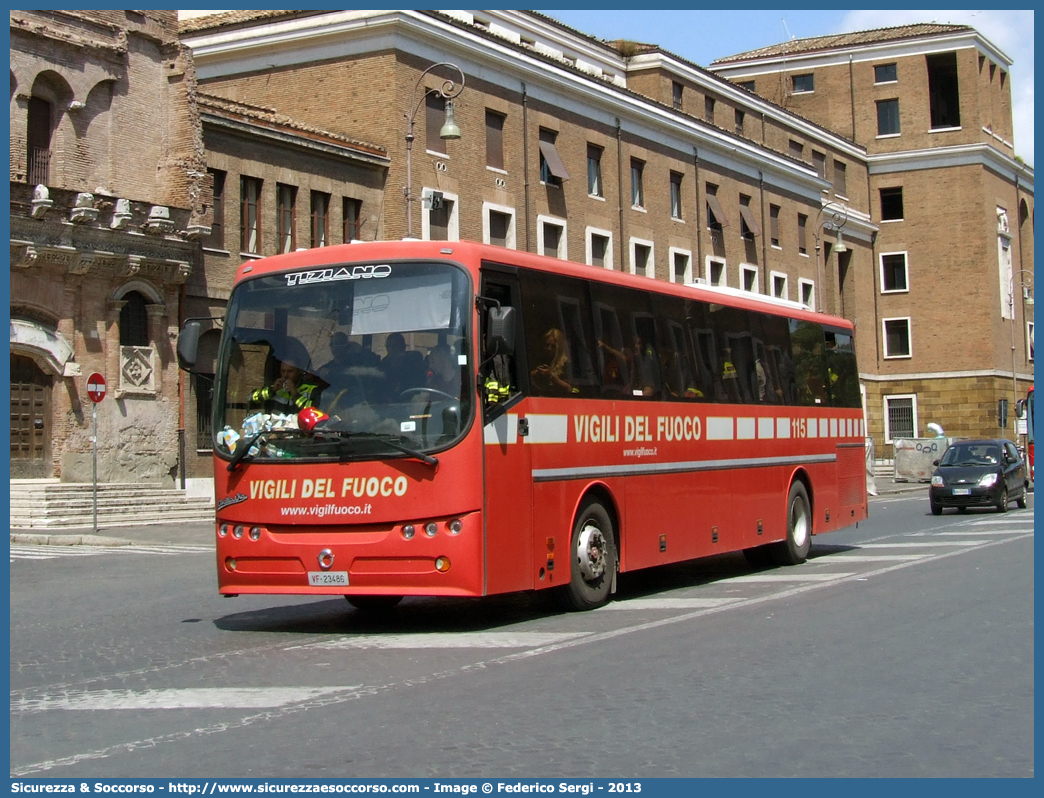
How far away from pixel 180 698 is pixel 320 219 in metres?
28.5

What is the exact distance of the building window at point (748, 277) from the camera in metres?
55.0

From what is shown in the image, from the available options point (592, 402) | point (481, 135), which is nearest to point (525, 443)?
point (592, 402)

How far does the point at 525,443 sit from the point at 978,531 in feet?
48.7

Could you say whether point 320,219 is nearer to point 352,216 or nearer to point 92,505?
point 352,216

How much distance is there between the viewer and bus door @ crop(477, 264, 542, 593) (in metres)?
11.3

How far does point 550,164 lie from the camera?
43.7 m

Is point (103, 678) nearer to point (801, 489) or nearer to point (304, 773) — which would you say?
point (304, 773)

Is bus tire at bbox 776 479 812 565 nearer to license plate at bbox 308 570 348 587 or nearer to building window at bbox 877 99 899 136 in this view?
license plate at bbox 308 570 348 587

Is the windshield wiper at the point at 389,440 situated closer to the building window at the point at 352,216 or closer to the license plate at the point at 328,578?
the license plate at the point at 328,578

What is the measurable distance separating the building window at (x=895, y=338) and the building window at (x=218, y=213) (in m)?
49.4

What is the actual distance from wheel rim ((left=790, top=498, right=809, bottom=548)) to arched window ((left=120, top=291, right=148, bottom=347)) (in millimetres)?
17621

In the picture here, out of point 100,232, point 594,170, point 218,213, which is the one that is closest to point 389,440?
point 100,232

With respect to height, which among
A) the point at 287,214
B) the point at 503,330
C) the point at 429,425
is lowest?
the point at 429,425

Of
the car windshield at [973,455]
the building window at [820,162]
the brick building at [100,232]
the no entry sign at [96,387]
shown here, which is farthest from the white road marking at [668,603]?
the building window at [820,162]
